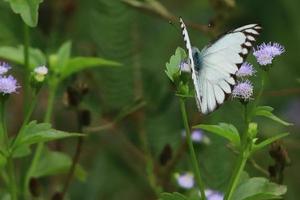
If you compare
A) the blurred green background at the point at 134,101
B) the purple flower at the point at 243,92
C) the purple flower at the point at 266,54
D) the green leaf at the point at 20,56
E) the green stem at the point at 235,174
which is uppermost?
the blurred green background at the point at 134,101

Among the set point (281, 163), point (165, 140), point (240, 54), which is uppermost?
point (165, 140)

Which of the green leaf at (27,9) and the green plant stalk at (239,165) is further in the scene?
the green leaf at (27,9)

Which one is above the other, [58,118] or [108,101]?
[58,118]

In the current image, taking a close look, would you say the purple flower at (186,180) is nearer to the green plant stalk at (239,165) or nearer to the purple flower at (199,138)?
the purple flower at (199,138)

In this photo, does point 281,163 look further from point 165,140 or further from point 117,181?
point 117,181

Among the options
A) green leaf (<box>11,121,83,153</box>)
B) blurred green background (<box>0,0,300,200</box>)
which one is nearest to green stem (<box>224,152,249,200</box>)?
green leaf (<box>11,121,83,153</box>)

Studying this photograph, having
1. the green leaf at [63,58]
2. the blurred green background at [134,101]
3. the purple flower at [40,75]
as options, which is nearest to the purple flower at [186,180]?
the blurred green background at [134,101]

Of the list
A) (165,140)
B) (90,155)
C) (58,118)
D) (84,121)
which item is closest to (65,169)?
(84,121)
